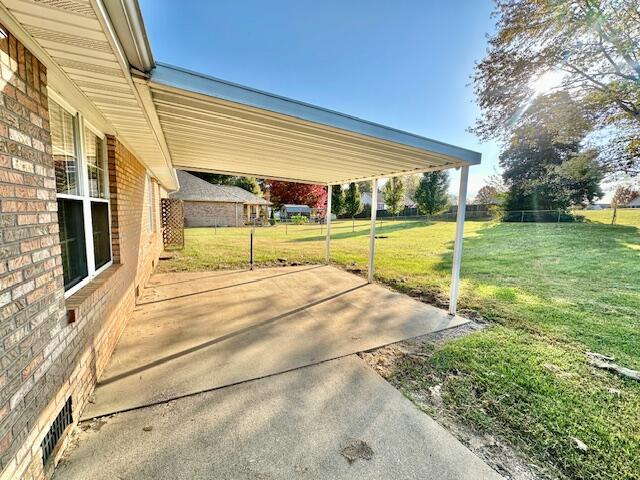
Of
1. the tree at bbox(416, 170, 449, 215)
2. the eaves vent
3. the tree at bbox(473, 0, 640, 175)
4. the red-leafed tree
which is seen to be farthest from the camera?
the red-leafed tree

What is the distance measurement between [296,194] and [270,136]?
36.2 m

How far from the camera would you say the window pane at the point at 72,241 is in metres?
2.31

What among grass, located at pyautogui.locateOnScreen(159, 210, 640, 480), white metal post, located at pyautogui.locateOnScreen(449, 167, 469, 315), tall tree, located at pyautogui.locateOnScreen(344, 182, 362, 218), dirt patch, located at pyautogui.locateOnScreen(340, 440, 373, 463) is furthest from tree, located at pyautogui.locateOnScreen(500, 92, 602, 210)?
tall tree, located at pyautogui.locateOnScreen(344, 182, 362, 218)

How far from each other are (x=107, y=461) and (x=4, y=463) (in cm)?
70

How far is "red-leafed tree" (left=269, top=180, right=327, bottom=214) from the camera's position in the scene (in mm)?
38375

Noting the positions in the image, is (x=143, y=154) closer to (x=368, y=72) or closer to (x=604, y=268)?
(x=368, y=72)

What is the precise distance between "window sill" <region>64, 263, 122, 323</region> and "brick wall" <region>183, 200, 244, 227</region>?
22.6m

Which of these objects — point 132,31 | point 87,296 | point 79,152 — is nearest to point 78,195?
point 79,152

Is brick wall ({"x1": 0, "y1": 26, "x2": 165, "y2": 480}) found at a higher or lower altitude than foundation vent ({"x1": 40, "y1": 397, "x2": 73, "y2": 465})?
higher

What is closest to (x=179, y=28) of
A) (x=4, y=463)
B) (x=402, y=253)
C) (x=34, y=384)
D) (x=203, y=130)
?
(x=203, y=130)

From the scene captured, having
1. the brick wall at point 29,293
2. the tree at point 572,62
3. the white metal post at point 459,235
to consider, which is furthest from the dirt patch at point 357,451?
the tree at point 572,62

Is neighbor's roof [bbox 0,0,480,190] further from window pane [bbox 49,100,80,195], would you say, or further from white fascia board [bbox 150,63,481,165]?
window pane [bbox 49,100,80,195]

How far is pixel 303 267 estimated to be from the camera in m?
8.26

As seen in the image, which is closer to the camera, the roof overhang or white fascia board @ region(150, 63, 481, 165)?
white fascia board @ region(150, 63, 481, 165)
